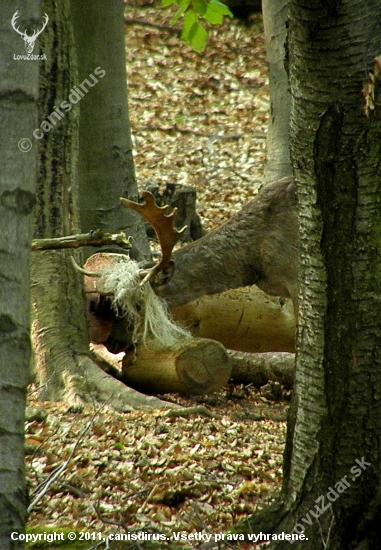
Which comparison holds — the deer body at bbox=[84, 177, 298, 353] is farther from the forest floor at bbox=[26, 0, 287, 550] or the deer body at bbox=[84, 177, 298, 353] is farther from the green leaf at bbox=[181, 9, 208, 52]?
the green leaf at bbox=[181, 9, 208, 52]

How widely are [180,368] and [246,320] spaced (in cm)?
157

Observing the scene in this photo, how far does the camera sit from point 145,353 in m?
6.16

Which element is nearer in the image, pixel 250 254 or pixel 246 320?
pixel 250 254

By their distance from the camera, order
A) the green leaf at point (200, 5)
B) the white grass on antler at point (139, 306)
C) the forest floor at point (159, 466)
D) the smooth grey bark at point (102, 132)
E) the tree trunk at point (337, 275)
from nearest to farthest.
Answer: the tree trunk at point (337, 275) < the forest floor at point (159, 466) < the green leaf at point (200, 5) < the white grass on antler at point (139, 306) < the smooth grey bark at point (102, 132)

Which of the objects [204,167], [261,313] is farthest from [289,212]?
[204,167]

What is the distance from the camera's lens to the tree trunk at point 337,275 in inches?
113

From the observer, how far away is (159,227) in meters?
5.88

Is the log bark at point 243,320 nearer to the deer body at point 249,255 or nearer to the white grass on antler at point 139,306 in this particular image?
the deer body at point 249,255

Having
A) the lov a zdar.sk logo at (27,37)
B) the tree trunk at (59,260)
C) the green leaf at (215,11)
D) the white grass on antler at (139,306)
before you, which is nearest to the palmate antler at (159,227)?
the white grass on antler at (139,306)

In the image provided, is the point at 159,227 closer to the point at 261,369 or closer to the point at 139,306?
the point at 139,306

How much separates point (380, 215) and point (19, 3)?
158cm

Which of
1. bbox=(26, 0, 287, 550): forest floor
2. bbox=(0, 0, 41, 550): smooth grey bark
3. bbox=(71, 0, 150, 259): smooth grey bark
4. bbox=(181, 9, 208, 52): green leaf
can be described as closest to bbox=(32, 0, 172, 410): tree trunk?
bbox=(26, 0, 287, 550): forest floor

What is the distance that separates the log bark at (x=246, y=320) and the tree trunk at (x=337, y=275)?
4.16m

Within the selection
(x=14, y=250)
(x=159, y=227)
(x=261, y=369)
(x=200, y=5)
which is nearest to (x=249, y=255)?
(x=261, y=369)
